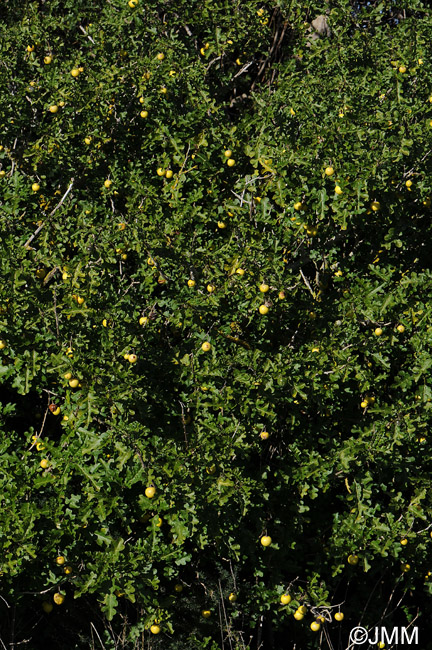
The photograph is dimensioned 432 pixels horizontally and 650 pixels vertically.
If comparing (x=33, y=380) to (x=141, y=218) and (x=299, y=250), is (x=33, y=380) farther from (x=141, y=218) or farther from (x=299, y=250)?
(x=299, y=250)

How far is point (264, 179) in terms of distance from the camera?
391 centimetres

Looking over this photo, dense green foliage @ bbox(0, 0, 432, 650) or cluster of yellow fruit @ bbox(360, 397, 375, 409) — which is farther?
cluster of yellow fruit @ bbox(360, 397, 375, 409)

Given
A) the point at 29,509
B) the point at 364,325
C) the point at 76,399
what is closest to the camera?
the point at 29,509

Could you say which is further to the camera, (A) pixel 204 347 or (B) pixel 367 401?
(B) pixel 367 401

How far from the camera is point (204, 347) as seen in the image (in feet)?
10.8

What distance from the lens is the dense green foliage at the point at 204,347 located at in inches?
121

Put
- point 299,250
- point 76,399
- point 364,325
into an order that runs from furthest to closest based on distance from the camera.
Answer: point 299,250 < point 364,325 < point 76,399

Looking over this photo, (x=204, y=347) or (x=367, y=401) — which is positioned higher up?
(x=204, y=347)

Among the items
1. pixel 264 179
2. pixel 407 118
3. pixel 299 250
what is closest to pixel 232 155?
pixel 264 179

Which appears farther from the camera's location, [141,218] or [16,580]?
[141,218]

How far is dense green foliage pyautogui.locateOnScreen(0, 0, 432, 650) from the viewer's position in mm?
3078

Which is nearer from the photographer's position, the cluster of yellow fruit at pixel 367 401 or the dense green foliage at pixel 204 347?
the dense green foliage at pixel 204 347

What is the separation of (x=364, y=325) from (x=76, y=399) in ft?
4.28

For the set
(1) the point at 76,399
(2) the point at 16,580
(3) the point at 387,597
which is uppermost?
(1) the point at 76,399
